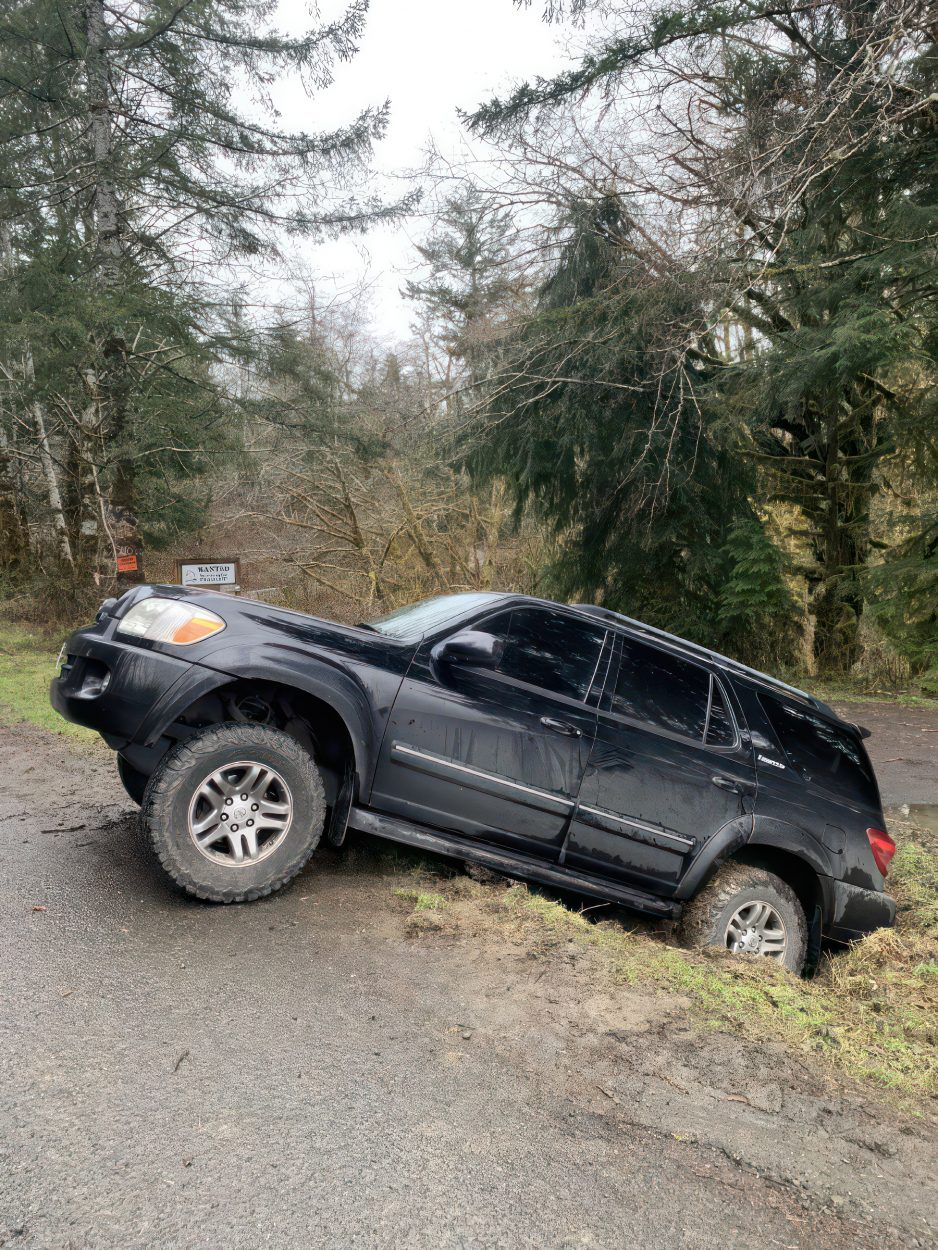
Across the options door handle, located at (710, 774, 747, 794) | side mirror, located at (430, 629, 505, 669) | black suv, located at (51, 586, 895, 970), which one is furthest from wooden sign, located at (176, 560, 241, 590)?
door handle, located at (710, 774, 747, 794)

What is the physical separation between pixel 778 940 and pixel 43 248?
671 inches

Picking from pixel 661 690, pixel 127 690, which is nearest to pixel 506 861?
pixel 661 690

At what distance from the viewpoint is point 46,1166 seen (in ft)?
7.82

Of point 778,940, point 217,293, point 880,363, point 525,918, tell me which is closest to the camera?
point 525,918

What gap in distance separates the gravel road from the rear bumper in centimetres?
185

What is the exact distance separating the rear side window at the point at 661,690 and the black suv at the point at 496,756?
0.01 meters

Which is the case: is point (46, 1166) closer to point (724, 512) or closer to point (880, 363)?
point (880, 363)

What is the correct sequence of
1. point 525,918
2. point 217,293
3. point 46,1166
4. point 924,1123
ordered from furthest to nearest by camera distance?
point 217,293, point 525,918, point 924,1123, point 46,1166

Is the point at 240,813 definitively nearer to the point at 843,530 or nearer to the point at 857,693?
the point at 857,693

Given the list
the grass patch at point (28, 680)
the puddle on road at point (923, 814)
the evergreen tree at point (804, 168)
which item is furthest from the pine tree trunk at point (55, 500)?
the puddle on road at point (923, 814)

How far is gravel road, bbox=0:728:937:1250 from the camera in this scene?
7.61 ft

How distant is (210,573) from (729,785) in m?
11.9

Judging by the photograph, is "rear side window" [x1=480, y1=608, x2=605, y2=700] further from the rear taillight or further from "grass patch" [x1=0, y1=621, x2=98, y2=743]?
"grass patch" [x1=0, y1=621, x2=98, y2=743]

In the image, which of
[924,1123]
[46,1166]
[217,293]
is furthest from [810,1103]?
[217,293]
